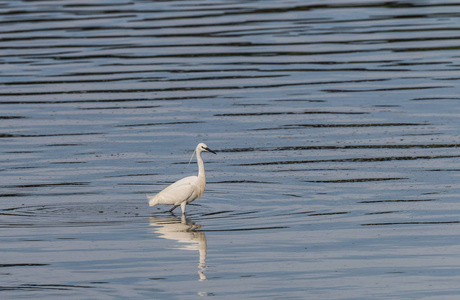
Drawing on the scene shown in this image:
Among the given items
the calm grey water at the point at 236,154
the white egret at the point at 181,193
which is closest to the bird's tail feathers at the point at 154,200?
the white egret at the point at 181,193

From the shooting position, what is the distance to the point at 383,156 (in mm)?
20578

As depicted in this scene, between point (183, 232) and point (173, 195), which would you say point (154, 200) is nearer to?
point (173, 195)

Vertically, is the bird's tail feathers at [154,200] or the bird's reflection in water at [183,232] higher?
the bird's tail feathers at [154,200]

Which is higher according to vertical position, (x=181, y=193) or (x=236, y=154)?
(x=236, y=154)

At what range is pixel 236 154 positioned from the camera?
837 inches

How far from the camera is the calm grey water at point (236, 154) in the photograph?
1336 centimetres

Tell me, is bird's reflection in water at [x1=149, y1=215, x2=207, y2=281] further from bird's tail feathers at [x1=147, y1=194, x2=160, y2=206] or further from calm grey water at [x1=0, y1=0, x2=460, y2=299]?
bird's tail feathers at [x1=147, y1=194, x2=160, y2=206]

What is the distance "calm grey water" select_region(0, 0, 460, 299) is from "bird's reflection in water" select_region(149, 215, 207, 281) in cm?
5

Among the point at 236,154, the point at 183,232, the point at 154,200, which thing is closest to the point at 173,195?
the point at 154,200

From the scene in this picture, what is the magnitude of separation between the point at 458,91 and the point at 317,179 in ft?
28.5

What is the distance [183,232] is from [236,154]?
570cm

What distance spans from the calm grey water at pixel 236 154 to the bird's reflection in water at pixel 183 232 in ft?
0.18

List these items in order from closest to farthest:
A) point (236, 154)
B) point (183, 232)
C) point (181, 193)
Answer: point (183, 232) → point (181, 193) → point (236, 154)

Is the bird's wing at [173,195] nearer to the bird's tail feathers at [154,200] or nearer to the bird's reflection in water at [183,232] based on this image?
the bird's tail feathers at [154,200]
